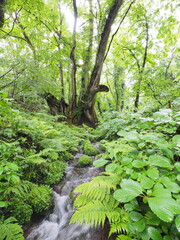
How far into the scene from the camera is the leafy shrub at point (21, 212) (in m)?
1.84

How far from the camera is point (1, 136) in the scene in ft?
9.02

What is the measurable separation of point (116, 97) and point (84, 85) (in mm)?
4768

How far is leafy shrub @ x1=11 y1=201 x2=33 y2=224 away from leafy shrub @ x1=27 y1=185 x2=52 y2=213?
0.14 metres

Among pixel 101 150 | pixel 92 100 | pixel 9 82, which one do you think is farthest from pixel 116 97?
pixel 9 82

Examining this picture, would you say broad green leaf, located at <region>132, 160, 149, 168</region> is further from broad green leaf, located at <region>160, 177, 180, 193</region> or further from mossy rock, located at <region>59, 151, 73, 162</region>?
mossy rock, located at <region>59, 151, 73, 162</region>

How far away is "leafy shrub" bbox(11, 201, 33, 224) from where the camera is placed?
1.84 metres

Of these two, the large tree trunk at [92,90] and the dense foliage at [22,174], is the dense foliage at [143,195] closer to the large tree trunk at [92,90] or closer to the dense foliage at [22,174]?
the dense foliage at [22,174]

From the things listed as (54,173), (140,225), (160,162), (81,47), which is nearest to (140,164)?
(160,162)

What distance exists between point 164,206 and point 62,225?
86.9 inches

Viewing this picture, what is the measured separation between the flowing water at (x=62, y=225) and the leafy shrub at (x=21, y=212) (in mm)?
243

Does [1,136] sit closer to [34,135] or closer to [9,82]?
[34,135]

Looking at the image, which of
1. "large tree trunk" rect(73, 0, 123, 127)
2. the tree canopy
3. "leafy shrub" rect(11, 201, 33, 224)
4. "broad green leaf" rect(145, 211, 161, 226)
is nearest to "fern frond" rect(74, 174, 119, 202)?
"broad green leaf" rect(145, 211, 161, 226)

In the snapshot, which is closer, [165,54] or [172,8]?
[172,8]

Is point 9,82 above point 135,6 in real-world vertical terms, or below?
below
